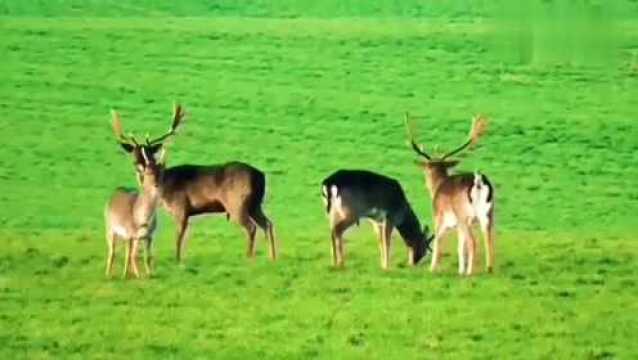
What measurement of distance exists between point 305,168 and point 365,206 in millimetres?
13410

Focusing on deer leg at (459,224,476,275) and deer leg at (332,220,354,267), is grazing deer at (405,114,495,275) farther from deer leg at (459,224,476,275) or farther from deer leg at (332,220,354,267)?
deer leg at (332,220,354,267)

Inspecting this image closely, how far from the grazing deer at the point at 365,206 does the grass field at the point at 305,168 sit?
17.2 inches

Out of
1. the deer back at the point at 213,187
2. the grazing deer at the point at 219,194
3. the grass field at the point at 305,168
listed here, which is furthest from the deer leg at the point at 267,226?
the grass field at the point at 305,168

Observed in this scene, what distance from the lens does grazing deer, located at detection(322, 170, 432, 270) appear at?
19.6 m

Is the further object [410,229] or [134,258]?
[410,229]

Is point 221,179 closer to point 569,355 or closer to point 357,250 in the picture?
point 357,250

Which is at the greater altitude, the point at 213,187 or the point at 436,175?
the point at 436,175

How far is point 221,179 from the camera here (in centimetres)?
2056

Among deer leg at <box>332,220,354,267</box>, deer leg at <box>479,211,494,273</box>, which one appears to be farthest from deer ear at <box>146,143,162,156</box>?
deer leg at <box>479,211,494,273</box>

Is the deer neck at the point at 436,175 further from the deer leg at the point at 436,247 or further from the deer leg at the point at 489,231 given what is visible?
the deer leg at the point at 489,231

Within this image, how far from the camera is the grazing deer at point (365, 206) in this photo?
1961cm

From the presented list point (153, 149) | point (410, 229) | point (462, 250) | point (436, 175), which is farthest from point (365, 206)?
point (153, 149)

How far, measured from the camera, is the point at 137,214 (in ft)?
62.0

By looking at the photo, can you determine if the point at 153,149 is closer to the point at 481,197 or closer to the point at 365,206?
the point at 365,206
